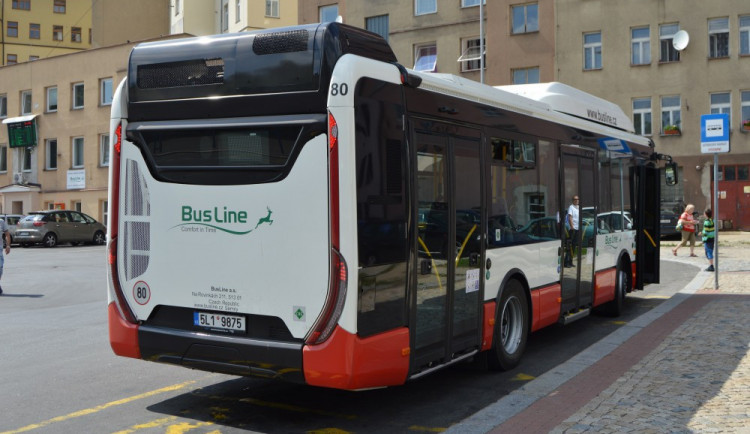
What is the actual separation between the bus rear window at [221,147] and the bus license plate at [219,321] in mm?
1116

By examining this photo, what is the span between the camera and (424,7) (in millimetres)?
44906

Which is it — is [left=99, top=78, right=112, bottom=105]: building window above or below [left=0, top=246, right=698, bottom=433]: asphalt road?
above

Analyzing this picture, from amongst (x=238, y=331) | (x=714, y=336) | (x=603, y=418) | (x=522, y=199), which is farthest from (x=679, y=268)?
(x=238, y=331)

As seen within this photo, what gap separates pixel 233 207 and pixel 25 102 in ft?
174

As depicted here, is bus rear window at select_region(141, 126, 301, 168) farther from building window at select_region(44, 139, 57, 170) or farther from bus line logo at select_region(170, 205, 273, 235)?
building window at select_region(44, 139, 57, 170)

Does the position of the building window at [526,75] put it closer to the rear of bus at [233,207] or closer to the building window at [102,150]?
the building window at [102,150]

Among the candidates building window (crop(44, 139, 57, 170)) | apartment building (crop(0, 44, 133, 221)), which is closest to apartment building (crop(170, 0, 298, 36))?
apartment building (crop(0, 44, 133, 221))

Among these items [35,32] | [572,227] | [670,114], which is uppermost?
[35,32]

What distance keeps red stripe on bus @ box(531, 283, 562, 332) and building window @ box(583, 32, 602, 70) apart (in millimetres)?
33051

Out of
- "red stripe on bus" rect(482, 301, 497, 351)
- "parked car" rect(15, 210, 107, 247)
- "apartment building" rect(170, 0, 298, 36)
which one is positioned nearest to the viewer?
"red stripe on bus" rect(482, 301, 497, 351)

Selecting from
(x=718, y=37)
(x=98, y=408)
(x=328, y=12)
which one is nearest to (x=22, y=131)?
(x=328, y=12)

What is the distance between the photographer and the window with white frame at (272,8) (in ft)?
181

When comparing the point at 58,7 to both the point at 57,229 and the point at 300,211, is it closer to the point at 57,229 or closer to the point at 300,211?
the point at 57,229

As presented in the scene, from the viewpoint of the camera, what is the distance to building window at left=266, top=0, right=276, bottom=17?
55.1 m
